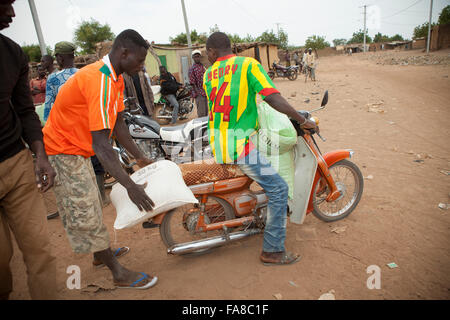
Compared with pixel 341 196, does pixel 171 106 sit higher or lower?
higher

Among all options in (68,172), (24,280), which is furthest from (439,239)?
(24,280)

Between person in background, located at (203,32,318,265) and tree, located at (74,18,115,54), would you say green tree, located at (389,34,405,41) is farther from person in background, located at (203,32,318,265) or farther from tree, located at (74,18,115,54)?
person in background, located at (203,32,318,265)

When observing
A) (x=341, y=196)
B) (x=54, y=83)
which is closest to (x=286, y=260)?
(x=341, y=196)

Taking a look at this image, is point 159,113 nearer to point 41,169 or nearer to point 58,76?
point 58,76

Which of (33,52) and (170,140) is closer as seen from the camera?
(170,140)

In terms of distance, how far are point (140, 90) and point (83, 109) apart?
503cm

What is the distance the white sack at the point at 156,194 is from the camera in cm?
207

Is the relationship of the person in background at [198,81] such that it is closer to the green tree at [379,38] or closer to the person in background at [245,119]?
the person in background at [245,119]

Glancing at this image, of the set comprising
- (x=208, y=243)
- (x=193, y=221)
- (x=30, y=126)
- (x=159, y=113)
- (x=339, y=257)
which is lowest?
(x=339, y=257)

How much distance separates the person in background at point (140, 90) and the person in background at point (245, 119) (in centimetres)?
463

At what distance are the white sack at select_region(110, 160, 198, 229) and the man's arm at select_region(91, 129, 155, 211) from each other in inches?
3.0

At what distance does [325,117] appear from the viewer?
795 centimetres

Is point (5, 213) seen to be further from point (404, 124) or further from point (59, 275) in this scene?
point (404, 124)

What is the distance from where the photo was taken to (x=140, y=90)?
6688mm
